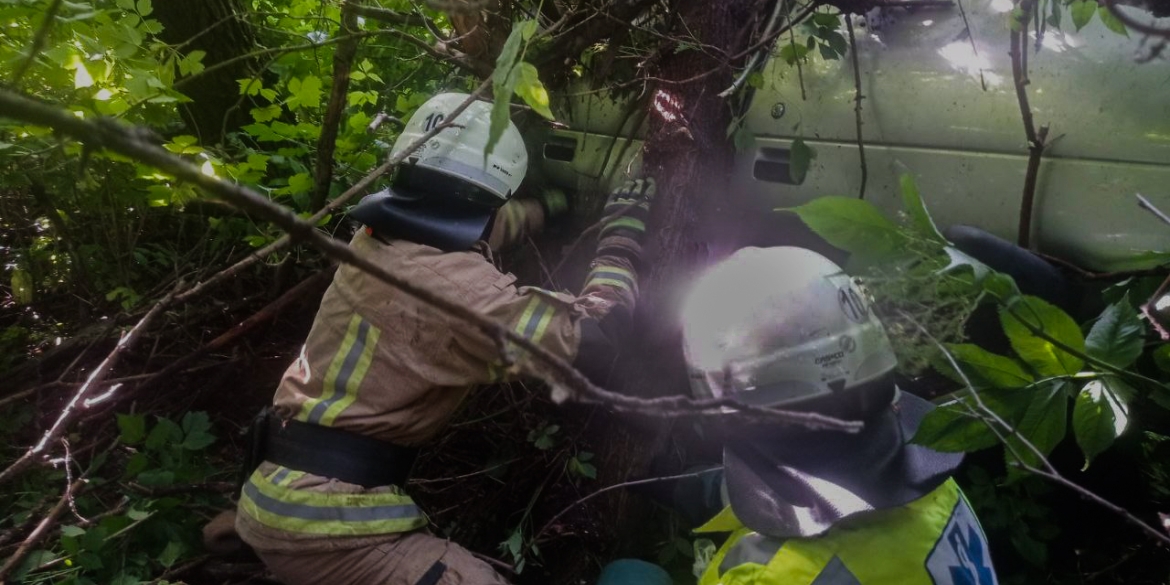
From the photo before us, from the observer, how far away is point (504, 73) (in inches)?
43.3

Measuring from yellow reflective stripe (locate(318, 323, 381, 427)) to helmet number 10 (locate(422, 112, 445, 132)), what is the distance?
2.20ft

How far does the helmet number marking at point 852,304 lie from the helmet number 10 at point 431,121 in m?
1.35

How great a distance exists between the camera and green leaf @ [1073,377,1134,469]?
1264 mm

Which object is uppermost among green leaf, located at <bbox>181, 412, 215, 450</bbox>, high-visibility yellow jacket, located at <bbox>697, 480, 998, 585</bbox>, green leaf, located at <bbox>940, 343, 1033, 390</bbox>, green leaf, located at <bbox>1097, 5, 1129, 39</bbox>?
green leaf, located at <bbox>1097, 5, 1129, 39</bbox>

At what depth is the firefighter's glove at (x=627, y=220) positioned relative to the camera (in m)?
2.41

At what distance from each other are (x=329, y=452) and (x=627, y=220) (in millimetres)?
1207

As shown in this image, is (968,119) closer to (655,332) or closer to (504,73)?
(655,332)

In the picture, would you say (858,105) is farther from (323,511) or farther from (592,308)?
(323,511)

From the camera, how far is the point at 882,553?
5.01ft

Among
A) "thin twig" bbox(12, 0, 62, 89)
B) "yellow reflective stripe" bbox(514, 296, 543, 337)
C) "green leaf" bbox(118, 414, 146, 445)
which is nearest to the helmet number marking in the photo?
"yellow reflective stripe" bbox(514, 296, 543, 337)

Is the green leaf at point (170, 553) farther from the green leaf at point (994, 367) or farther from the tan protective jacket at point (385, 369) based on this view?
the green leaf at point (994, 367)

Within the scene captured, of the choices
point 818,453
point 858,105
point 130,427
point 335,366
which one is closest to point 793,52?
point 858,105

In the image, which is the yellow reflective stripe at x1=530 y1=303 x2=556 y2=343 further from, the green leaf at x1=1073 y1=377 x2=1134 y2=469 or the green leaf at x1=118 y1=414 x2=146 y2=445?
the green leaf at x1=118 y1=414 x2=146 y2=445

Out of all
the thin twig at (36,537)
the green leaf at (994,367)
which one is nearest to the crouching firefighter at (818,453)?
the green leaf at (994,367)
